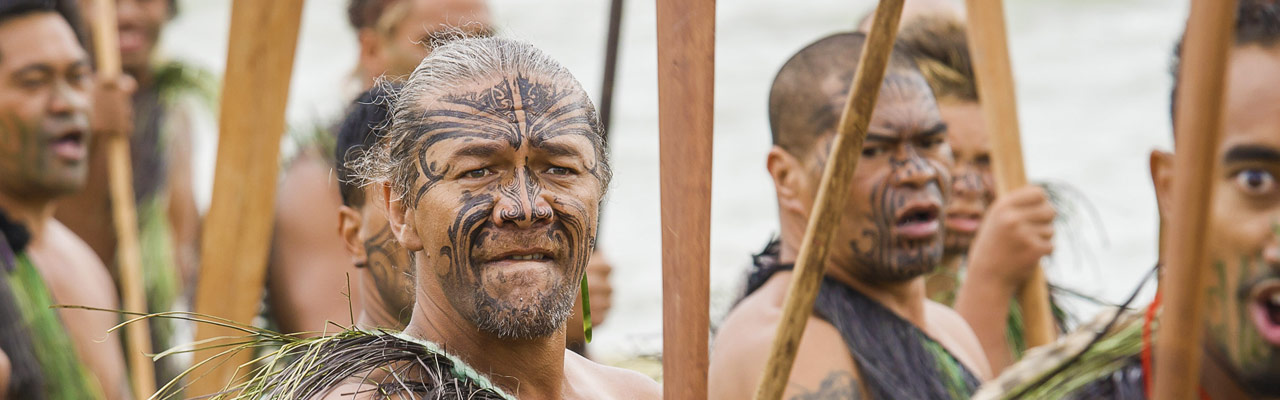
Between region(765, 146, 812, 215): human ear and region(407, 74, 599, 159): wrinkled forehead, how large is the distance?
54.9 inches

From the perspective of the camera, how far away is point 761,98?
1454cm

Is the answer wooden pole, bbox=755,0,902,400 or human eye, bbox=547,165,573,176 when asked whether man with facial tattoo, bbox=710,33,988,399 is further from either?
wooden pole, bbox=755,0,902,400

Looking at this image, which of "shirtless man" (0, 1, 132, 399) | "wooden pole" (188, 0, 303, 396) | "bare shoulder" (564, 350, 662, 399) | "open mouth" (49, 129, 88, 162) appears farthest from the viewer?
"open mouth" (49, 129, 88, 162)

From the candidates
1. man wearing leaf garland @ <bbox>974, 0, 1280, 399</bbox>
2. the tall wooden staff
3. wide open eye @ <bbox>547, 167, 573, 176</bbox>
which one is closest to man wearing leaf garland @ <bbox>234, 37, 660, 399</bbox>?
wide open eye @ <bbox>547, 167, 573, 176</bbox>

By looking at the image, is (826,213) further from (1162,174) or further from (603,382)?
(1162,174)

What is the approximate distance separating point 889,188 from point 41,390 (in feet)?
7.28

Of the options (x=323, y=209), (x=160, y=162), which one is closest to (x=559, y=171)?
(x=323, y=209)

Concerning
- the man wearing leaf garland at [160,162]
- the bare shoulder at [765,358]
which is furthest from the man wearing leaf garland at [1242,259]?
the man wearing leaf garland at [160,162]

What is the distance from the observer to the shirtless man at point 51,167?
4719 millimetres

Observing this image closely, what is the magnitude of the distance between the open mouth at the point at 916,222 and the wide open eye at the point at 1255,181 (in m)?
1.42

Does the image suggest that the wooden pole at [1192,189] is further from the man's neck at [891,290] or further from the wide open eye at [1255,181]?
the man's neck at [891,290]

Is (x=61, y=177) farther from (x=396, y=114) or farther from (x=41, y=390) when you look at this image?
(x=396, y=114)

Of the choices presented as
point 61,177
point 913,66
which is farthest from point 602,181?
point 61,177

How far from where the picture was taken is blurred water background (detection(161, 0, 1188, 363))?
1132 cm
